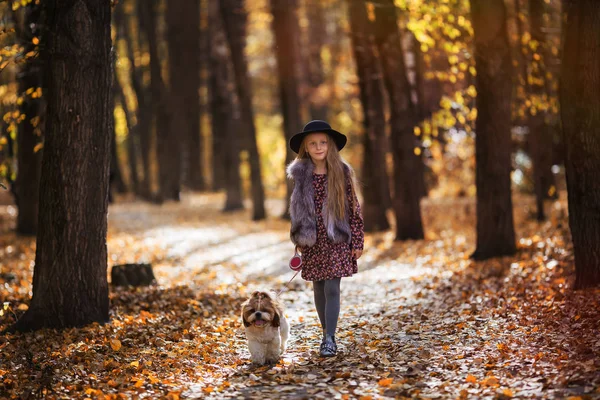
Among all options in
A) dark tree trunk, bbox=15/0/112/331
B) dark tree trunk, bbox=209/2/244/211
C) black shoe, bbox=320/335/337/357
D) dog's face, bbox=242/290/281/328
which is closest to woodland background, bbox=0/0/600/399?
dark tree trunk, bbox=15/0/112/331

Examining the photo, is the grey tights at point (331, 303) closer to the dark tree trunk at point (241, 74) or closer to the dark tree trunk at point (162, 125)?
the dark tree trunk at point (241, 74)

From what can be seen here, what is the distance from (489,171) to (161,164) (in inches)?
797

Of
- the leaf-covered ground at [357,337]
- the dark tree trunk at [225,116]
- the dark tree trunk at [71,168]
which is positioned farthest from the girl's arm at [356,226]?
the dark tree trunk at [225,116]

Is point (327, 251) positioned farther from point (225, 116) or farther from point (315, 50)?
point (315, 50)

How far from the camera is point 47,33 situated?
877cm

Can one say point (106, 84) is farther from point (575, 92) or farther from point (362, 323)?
point (575, 92)

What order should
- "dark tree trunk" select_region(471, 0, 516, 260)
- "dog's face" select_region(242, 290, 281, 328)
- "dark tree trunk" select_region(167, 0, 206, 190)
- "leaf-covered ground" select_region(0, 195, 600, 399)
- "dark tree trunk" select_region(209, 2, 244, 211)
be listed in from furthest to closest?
"dark tree trunk" select_region(167, 0, 206, 190) → "dark tree trunk" select_region(209, 2, 244, 211) → "dark tree trunk" select_region(471, 0, 516, 260) → "dog's face" select_region(242, 290, 281, 328) → "leaf-covered ground" select_region(0, 195, 600, 399)

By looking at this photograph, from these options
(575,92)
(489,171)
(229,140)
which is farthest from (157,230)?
(575,92)

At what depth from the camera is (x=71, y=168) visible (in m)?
8.29

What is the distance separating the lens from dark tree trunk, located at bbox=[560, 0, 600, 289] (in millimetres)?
8625

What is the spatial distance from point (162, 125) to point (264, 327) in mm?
24900

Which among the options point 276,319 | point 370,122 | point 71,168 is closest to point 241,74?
point 370,122

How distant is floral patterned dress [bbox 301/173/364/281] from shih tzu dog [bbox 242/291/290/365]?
0.58 meters

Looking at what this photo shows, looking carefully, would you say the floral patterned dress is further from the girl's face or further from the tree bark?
the tree bark
